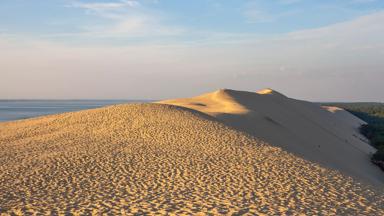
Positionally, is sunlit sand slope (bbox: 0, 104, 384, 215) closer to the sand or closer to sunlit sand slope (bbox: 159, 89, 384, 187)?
the sand

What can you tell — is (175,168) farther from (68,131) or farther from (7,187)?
(68,131)

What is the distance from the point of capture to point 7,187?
1353cm

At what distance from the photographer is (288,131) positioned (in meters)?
31.0

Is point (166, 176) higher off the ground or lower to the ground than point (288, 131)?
lower

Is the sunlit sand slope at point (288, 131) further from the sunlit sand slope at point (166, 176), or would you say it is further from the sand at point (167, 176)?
the sunlit sand slope at point (166, 176)

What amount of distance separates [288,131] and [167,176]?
18.4 meters

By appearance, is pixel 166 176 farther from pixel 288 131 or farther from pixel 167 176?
pixel 288 131

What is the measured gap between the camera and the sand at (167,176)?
1128cm

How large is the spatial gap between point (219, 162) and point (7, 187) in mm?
7762

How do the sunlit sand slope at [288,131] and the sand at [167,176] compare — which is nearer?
the sand at [167,176]

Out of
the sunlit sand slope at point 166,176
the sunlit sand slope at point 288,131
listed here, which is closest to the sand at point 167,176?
the sunlit sand slope at point 166,176

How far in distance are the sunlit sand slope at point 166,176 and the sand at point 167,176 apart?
0.03m

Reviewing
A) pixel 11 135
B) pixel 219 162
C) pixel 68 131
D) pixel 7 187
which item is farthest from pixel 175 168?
pixel 11 135

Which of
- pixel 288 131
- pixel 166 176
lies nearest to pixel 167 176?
pixel 166 176
